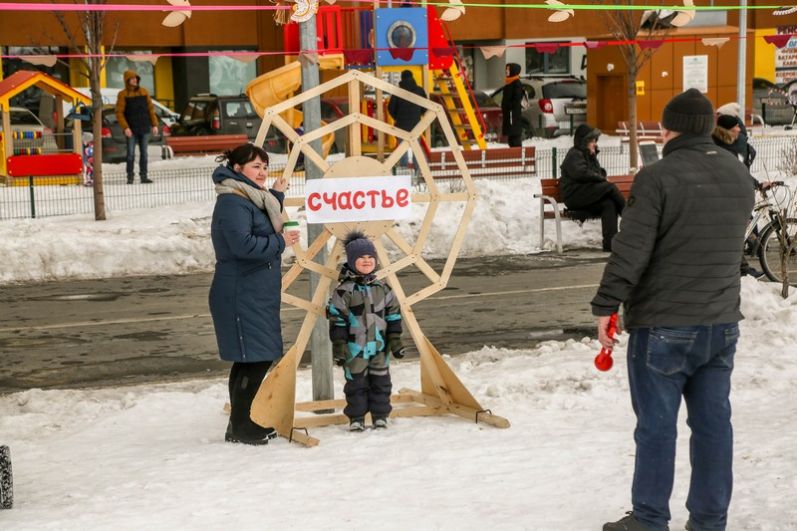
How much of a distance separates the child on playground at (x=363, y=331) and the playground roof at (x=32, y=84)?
Answer: 55.2 ft

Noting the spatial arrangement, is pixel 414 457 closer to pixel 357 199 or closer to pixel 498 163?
pixel 357 199

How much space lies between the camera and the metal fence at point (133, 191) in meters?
19.8

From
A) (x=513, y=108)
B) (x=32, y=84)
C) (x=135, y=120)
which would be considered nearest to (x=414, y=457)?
(x=135, y=120)

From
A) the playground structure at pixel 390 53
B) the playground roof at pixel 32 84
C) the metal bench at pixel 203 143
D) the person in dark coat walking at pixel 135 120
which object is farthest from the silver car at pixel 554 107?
the playground roof at pixel 32 84

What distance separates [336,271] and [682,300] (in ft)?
10.0

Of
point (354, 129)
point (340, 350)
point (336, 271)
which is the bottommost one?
point (340, 350)

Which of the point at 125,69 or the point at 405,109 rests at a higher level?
the point at 125,69

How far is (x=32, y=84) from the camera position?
23.6m

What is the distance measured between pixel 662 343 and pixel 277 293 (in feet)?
9.15

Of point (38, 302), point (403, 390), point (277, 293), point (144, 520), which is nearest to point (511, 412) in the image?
point (403, 390)

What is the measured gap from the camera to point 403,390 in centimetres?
868

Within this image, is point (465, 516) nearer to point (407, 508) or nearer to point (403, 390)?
point (407, 508)

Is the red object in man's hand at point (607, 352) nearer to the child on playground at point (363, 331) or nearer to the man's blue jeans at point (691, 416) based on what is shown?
the man's blue jeans at point (691, 416)

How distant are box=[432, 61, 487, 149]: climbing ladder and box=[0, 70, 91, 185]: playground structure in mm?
7332
